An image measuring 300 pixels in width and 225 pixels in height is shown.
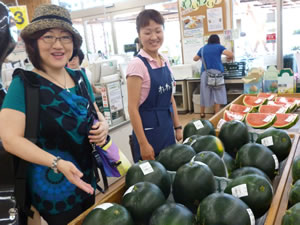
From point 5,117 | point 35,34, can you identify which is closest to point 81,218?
point 5,117

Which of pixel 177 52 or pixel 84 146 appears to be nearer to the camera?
pixel 84 146

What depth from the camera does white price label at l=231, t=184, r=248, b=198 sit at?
36.4 inches

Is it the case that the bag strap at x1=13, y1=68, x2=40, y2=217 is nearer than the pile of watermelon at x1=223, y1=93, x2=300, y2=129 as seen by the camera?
Yes

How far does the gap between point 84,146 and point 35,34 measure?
0.57 m

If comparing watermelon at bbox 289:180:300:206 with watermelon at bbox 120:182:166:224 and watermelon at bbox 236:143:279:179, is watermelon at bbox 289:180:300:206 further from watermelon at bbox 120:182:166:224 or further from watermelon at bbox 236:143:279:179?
watermelon at bbox 120:182:166:224

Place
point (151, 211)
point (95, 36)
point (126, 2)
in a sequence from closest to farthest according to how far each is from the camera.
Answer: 1. point (151, 211)
2. point (126, 2)
3. point (95, 36)

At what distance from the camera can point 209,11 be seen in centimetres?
603

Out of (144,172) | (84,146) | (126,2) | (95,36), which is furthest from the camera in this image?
(95,36)

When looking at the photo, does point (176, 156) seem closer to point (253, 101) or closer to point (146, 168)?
point (146, 168)

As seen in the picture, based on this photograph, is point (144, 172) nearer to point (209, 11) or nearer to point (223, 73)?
point (223, 73)

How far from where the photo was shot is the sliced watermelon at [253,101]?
2.46m

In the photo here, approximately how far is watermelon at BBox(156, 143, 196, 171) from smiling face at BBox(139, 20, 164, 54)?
0.84m

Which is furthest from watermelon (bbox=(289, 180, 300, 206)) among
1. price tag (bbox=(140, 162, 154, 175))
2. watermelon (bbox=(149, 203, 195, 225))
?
price tag (bbox=(140, 162, 154, 175))

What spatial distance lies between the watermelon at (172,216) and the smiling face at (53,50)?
2.73 ft
